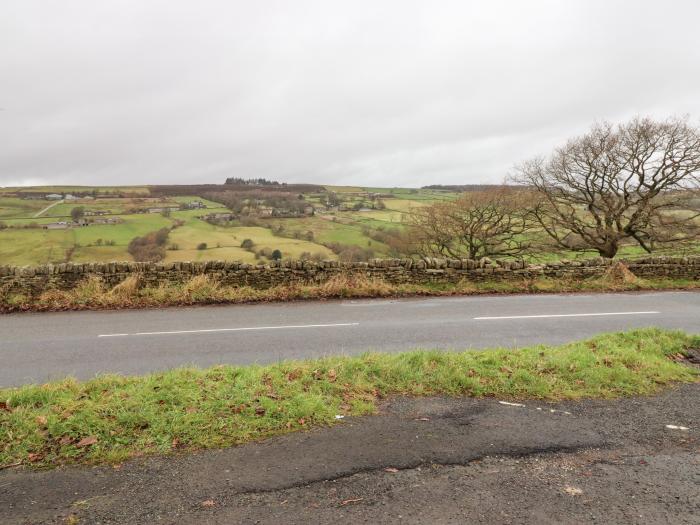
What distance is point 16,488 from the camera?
11.0ft

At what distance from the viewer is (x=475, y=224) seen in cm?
2694

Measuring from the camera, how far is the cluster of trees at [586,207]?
2456 cm

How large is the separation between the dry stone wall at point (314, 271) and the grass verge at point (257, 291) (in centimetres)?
21

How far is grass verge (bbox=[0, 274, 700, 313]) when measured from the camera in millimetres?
10750

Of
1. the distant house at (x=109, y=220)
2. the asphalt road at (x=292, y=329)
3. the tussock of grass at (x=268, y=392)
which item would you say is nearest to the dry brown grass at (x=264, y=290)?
the asphalt road at (x=292, y=329)

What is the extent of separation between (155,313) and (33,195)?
45548mm

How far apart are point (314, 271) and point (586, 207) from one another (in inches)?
861

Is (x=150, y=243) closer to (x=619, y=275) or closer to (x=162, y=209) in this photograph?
(x=162, y=209)

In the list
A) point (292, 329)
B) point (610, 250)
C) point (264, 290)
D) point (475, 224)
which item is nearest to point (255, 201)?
point (475, 224)

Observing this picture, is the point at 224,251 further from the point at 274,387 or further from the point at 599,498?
the point at 599,498

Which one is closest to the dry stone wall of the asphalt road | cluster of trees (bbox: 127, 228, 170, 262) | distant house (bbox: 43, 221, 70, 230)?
the asphalt road

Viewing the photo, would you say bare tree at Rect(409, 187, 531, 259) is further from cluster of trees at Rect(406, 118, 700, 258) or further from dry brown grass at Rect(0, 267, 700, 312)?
dry brown grass at Rect(0, 267, 700, 312)

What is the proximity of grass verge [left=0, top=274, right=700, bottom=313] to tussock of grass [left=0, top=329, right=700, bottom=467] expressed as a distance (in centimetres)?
584

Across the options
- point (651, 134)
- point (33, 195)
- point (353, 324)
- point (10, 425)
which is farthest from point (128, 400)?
point (33, 195)
